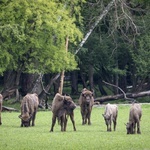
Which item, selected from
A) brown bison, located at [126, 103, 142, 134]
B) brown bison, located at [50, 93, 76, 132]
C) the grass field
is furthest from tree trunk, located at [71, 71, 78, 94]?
brown bison, located at [126, 103, 142, 134]

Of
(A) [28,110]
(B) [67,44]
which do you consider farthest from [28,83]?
(A) [28,110]

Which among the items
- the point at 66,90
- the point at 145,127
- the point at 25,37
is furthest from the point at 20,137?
the point at 66,90

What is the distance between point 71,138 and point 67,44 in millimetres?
23456

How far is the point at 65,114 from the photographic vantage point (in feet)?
99.5

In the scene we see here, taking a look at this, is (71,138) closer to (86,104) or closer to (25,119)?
(25,119)

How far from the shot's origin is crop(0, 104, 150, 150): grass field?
23994mm

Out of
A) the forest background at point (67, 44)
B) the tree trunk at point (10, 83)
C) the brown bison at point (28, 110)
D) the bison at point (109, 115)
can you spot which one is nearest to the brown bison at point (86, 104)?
the brown bison at point (28, 110)

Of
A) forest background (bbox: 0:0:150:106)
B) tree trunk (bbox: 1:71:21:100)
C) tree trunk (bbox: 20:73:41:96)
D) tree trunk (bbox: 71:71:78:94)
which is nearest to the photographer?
forest background (bbox: 0:0:150:106)

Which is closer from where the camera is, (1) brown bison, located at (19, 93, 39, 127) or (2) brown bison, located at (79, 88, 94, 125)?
(1) brown bison, located at (19, 93, 39, 127)

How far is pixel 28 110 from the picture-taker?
111 ft

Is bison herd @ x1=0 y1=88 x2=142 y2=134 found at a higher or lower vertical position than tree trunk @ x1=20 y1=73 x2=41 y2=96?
lower

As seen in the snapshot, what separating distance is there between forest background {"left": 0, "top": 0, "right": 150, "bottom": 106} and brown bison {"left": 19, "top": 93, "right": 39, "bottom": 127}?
6.88 metres

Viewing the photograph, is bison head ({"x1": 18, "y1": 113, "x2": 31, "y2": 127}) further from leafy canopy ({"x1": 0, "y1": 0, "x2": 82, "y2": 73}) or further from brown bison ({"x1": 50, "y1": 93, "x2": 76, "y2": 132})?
leafy canopy ({"x1": 0, "y1": 0, "x2": 82, "y2": 73})

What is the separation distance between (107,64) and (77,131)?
27550 mm
